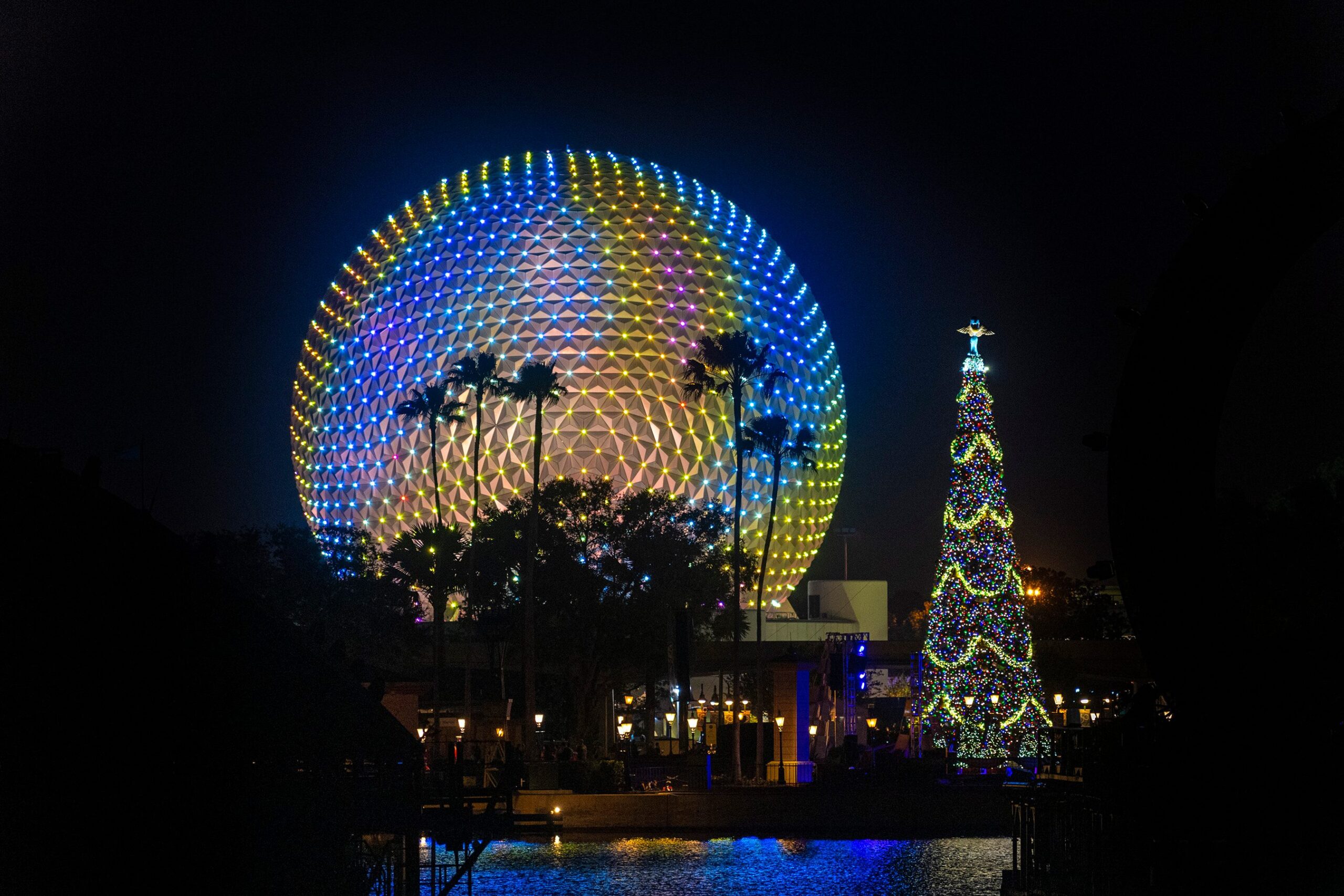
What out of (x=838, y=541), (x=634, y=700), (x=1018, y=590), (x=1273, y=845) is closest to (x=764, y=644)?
(x=634, y=700)

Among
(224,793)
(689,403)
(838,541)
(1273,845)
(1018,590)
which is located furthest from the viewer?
(838,541)

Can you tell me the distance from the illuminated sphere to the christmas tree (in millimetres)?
17515

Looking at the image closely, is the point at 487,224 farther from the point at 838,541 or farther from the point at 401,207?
the point at 838,541

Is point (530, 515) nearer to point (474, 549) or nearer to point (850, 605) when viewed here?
point (474, 549)

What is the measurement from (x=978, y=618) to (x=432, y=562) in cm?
1999

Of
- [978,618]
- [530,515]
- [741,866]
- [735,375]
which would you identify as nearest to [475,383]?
[530,515]

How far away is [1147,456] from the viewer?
1525cm

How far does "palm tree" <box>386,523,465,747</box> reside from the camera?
56.7m

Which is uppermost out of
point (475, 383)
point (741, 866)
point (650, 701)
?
point (475, 383)

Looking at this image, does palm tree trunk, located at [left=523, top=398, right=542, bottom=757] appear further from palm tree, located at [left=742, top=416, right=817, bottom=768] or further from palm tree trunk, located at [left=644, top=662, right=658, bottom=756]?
palm tree trunk, located at [left=644, top=662, right=658, bottom=756]


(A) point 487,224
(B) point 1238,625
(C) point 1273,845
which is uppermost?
(A) point 487,224

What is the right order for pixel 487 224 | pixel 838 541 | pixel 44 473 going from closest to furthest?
pixel 44 473 < pixel 487 224 < pixel 838 541

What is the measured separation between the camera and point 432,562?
58812 millimetres

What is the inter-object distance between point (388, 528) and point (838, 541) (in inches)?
2332
